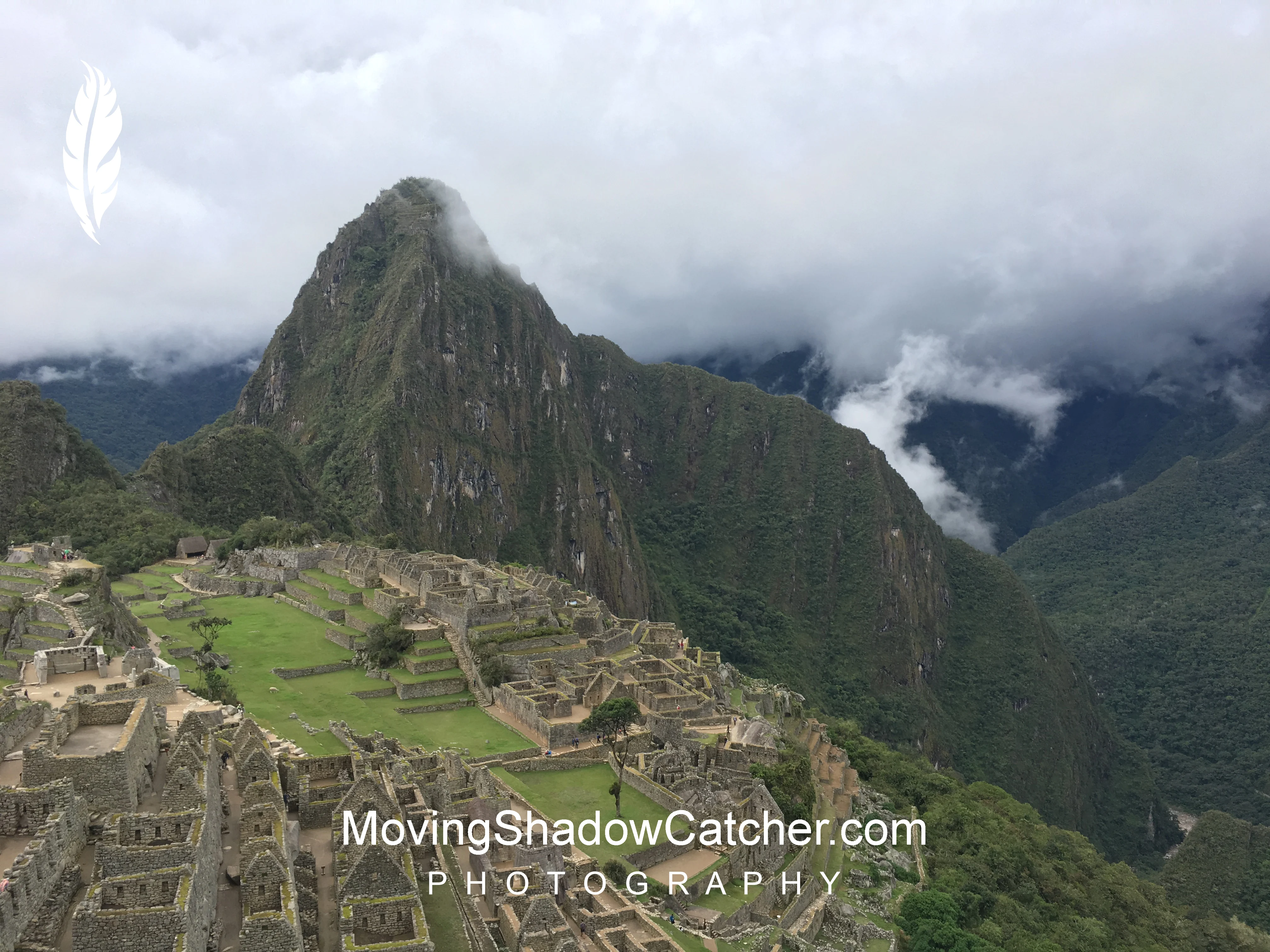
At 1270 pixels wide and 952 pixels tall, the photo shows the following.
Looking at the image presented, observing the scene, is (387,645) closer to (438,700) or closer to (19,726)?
(438,700)

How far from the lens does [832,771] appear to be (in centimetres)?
3969

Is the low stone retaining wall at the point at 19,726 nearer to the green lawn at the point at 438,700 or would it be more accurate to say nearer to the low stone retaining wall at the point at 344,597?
the green lawn at the point at 438,700

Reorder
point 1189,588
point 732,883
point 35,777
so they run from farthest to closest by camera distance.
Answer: point 1189,588
point 732,883
point 35,777

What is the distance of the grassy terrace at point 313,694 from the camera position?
32219 mm

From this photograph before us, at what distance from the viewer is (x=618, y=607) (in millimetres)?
143750

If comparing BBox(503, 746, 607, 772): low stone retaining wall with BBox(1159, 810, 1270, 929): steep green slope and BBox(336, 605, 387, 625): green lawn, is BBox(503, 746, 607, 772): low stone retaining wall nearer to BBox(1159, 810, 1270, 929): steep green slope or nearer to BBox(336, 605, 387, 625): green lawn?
BBox(336, 605, 387, 625): green lawn

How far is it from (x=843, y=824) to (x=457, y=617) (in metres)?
20.1

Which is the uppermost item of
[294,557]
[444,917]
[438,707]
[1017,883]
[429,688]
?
[294,557]

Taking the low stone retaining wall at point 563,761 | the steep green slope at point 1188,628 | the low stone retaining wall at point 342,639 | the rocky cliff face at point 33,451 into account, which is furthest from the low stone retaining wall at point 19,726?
the steep green slope at point 1188,628

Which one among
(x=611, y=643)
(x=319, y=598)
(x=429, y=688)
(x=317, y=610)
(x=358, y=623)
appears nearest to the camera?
(x=429, y=688)

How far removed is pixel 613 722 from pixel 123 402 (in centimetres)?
13176

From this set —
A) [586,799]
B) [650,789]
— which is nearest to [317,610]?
[586,799]

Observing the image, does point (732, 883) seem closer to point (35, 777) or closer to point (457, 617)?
point (35, 777)

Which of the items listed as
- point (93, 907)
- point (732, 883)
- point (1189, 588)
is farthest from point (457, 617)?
point (1189, 588)
